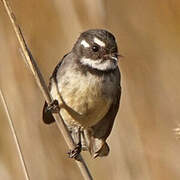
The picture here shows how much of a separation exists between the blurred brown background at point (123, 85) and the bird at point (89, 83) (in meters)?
0.18

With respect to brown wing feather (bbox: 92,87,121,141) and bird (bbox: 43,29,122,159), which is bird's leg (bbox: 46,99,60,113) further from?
brown wing feather (bbox: 92,87,121,141)

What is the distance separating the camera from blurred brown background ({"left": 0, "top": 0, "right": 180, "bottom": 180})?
3742 millimetres

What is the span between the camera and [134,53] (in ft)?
13.7

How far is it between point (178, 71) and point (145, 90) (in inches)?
11.2

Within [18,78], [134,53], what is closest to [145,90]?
[134,53]

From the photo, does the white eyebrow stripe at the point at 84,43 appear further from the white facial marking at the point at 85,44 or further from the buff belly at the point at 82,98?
the buff belly at the point at 82,98

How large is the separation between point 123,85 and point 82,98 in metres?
0.61

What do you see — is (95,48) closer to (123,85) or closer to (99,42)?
(99,42)

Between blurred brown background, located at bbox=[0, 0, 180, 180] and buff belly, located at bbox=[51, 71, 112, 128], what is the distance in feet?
0.98

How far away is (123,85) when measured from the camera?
158 inches

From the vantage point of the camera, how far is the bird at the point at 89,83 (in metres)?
3.44

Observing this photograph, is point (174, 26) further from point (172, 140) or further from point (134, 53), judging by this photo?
point (172, 140)

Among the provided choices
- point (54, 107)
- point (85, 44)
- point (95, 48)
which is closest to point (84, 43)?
point (85, 44)

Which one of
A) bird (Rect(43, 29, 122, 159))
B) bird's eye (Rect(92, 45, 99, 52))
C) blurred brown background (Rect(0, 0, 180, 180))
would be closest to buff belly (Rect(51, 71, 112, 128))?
bird (Rect(43, 29, 122, 159))
